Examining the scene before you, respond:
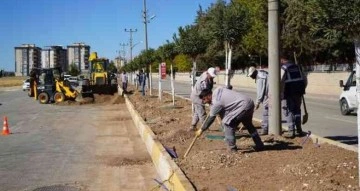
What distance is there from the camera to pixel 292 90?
10.3 metres

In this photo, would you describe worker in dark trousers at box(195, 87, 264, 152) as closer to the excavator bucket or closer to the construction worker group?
the construction worker group

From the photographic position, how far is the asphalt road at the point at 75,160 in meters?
8.59

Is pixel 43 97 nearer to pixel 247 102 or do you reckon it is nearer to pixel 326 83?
pixel 326 83

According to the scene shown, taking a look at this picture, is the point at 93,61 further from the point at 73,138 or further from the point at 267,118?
the point at 267,118

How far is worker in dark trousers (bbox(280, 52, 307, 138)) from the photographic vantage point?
10234mm

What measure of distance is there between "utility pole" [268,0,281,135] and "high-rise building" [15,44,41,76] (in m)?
155

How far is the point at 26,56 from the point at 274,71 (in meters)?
175

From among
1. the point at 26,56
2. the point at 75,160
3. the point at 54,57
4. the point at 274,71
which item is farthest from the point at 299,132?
the point at 26,56

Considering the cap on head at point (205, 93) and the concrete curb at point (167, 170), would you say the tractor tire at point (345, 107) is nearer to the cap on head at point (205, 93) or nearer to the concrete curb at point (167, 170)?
the concrete curb at point (167, 170)

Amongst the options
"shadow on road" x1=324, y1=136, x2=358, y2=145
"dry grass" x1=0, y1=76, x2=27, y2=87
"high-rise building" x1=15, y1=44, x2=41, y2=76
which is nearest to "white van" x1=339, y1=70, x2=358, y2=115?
"shadow on road" x1=324, y1=136, x2=358, y2=145

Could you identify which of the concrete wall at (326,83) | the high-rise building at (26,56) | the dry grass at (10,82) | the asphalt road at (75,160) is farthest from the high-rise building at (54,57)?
the asphalt road at (75,160)

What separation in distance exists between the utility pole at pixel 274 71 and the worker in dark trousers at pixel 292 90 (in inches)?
5.4

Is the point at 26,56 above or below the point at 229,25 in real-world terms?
above

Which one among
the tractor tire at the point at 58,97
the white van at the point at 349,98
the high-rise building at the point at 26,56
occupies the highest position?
the high-rise building at the point at 26,56
